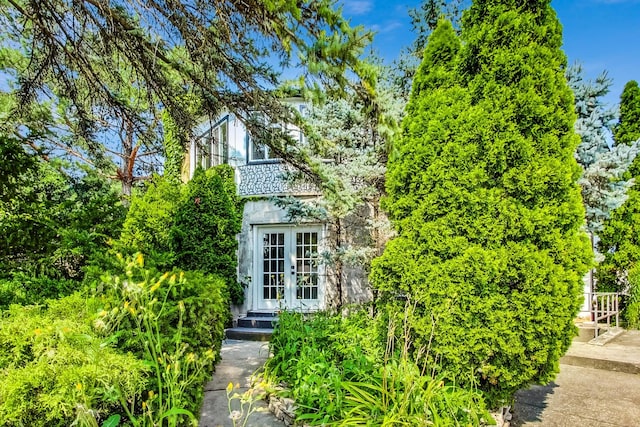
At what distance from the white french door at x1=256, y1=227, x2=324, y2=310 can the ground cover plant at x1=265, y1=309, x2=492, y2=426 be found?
512 centimetres

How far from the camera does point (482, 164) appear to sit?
11.7 feet

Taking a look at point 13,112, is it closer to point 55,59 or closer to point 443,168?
point 55,59

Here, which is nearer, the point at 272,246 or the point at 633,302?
the point at 633,302

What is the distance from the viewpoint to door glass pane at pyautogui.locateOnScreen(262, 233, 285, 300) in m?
9.84

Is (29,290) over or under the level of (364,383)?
over

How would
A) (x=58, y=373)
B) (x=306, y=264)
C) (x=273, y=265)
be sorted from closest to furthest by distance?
(x=58, y=373), (x=306, y=264), (x=273, y=265)

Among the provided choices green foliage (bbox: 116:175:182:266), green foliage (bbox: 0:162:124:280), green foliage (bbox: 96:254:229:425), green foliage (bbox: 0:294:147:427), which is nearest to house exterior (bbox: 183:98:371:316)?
green foliage (bbox: 116:175:182:266)

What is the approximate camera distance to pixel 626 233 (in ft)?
30.0

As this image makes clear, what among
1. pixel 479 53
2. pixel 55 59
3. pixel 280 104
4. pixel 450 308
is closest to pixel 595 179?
pixel 479 53

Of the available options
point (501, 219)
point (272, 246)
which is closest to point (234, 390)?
point (501, 219)

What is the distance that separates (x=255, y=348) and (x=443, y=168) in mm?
4796

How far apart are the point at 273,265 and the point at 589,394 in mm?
6936

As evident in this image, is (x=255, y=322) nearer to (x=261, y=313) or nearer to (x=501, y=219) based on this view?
(x=261, y=313)

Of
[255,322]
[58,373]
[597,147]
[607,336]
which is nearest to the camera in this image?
[58,373]
